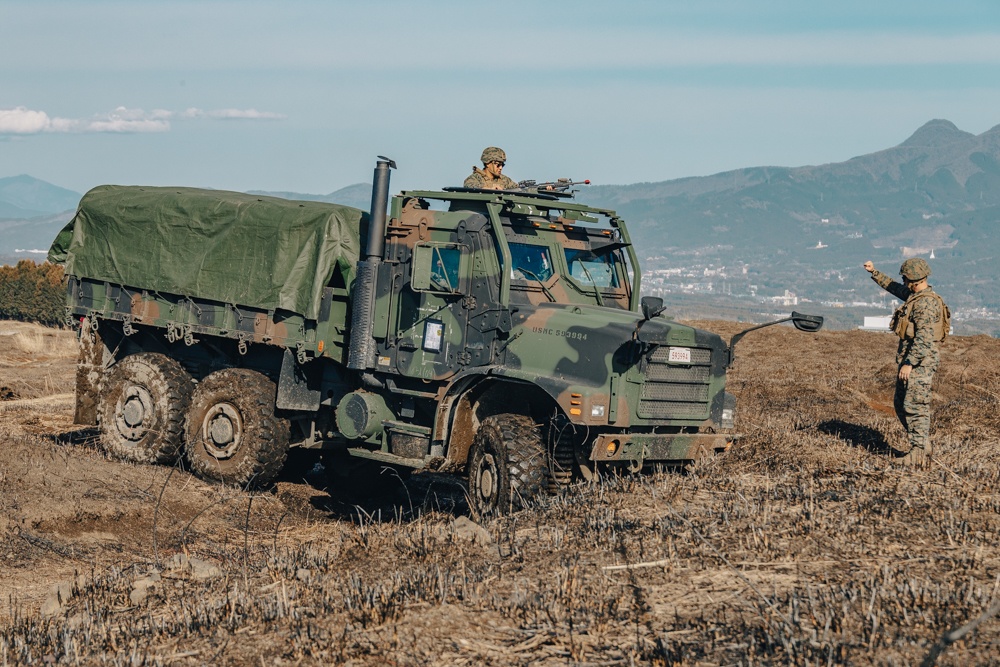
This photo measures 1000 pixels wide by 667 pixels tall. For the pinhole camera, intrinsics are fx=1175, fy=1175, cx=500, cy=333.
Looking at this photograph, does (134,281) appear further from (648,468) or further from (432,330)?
(648,468)

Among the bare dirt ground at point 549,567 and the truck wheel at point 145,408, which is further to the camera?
the truck wheel at point 145,408

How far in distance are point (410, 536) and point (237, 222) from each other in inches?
212

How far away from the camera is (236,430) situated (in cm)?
1234

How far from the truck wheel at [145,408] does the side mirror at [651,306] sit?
20.0 feet

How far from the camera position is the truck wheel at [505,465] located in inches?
379

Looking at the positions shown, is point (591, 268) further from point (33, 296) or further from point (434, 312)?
point (33, 296)

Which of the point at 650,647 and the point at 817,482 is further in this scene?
the point at 817,482

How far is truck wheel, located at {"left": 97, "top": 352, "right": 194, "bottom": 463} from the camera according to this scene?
42.8ft

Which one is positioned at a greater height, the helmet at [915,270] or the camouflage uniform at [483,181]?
the camouflage uniform at [483,181]

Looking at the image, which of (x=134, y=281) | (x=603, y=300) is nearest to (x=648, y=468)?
(x=603, y=300)

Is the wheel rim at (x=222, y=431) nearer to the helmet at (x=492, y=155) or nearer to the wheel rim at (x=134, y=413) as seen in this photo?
the wheel rim at (x=134, y=413)

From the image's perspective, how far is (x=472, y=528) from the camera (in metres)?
8.49

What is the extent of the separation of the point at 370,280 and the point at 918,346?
518 centimetres

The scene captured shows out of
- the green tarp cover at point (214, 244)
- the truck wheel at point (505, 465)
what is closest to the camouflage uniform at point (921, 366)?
the truck wheel at point (505, 465)
